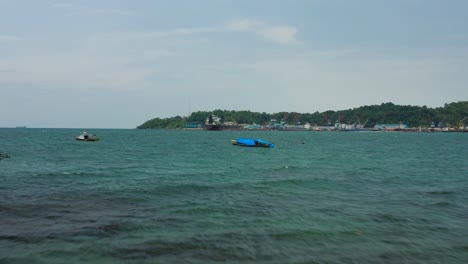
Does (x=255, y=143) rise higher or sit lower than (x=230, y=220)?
higher

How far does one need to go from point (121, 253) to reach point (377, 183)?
26.7 meters

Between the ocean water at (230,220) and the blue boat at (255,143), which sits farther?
the blue boat at (255,143)

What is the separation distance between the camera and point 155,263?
1310 cm

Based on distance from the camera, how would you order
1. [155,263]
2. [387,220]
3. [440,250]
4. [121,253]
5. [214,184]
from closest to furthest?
[155,263]
[121,253]
[440,250]
[387,220]
[214,184]

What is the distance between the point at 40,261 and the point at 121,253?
9.26 ft

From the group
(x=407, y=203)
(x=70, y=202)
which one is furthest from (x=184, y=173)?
(x=407, y=203)

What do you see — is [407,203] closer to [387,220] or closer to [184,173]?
[387,220]

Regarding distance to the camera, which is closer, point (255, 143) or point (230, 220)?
point (230, 220)

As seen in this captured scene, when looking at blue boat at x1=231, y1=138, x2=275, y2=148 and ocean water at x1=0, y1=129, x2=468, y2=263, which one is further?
blue boat at x1=231, y1=138, x2=275, y2=148

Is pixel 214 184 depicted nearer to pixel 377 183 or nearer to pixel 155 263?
pixel 377 183

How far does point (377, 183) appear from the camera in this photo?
3416cm

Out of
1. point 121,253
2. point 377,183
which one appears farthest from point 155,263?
point 377,183

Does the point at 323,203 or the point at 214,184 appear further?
the point at 214,184

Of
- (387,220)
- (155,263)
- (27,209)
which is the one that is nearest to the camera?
(155,263)
